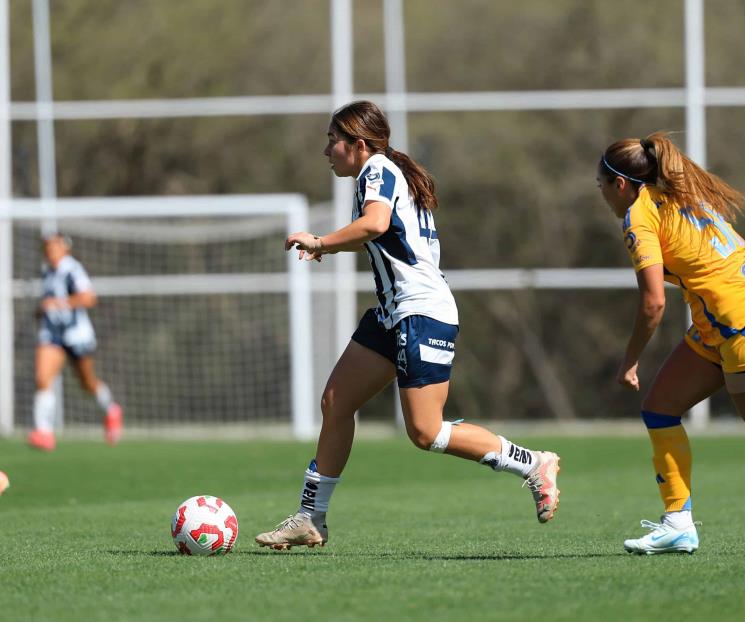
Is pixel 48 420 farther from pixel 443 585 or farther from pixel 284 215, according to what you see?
pixel 443 585

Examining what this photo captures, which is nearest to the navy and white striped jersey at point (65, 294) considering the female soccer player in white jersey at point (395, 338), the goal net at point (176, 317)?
the goal net at point (176, 317)

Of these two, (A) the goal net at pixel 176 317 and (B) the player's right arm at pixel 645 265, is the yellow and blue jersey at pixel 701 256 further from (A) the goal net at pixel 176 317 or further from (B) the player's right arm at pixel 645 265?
(A) the goal net at pixel 176 317

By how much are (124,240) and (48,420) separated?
456 centimetres

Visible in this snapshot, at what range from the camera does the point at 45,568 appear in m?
6.17

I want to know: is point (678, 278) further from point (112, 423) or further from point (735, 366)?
point (112, 423)

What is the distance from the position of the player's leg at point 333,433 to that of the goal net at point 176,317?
1169 cm

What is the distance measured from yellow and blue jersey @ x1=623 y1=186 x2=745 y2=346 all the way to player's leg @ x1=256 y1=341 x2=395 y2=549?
4.46 ft

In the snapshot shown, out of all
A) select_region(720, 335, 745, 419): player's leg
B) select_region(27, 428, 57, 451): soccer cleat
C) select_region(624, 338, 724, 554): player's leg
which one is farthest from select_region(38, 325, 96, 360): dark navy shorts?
select_region(720, 335, 745, 419): player's leg

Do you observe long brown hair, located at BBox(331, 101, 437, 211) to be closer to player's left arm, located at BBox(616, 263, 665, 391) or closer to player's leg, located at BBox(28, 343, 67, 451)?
player's left arm, located at BBox(616, 263, 665, 391)

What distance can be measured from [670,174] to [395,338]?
1.44 meters

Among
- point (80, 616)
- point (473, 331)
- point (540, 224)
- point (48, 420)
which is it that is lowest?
point (80, 616)

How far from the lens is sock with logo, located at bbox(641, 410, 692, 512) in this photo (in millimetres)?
6535

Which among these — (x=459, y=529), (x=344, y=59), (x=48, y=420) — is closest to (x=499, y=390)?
(x=344, y=59)

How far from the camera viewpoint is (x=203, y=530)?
6.67 meters
